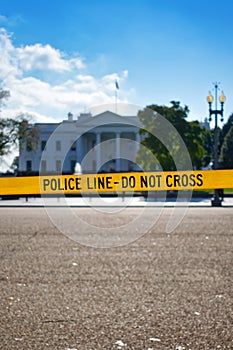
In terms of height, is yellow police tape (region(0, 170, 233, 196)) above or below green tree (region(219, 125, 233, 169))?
below

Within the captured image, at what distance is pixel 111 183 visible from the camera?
10.1ft

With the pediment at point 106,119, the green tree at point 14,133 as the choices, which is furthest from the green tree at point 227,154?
the pediment at point 106,119

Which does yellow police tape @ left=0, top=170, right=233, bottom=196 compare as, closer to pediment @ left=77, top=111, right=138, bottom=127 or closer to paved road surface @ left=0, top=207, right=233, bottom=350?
paved road surface @ left=0, top=207, right=233, bottom=350

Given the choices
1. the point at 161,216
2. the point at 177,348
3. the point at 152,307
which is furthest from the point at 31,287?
the point at 161,216

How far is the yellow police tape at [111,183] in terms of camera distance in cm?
303

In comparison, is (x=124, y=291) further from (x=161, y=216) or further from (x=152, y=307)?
(x=161, y=216)

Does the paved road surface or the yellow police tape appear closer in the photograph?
the yellow police tape

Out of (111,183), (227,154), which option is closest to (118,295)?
(111,183)

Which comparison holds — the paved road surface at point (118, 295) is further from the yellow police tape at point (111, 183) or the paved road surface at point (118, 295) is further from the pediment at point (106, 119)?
the pediment at point (106, 119)

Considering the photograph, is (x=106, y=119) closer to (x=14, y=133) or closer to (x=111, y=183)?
(x=111, y=183)

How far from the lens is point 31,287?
5.64 meters

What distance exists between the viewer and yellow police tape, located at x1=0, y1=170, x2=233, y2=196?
3029mm

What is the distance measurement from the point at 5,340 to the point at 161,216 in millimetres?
10153

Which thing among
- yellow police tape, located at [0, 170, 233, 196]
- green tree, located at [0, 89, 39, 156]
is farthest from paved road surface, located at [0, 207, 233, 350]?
green tree, located at [0, 89, 39, 156]
